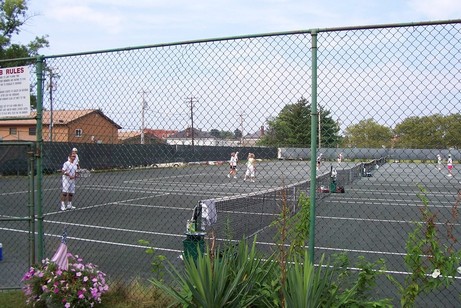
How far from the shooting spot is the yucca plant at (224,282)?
365cm

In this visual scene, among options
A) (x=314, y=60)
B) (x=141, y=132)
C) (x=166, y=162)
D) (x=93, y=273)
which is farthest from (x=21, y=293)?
(x=314, y=60)

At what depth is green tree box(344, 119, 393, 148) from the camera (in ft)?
13.3

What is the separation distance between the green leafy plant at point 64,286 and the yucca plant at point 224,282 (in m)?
1.34

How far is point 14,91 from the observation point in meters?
5.47

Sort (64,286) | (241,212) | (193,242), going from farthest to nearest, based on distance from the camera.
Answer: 1. (241,212)
2. (193,242)
3. (64,286)

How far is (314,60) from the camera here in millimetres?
4016

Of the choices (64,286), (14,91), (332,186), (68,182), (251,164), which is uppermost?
(14,91)

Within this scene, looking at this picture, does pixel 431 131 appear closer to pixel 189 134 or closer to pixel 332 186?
pixel 189 134

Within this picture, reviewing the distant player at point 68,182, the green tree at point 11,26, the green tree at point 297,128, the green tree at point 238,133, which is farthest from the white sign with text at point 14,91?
the green tree at point 11,26

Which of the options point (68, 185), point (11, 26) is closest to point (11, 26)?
point (11, 26)

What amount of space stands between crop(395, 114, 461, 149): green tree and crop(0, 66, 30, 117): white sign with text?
4.25 metres

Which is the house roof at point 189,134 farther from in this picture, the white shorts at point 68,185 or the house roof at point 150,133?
the white shorts at point 68,185

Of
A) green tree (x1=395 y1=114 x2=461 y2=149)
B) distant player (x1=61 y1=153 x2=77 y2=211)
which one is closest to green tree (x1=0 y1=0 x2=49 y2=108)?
distant player (x1=61 y1=153 x2=77 y2=211)

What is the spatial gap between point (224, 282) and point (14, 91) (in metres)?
3.65
